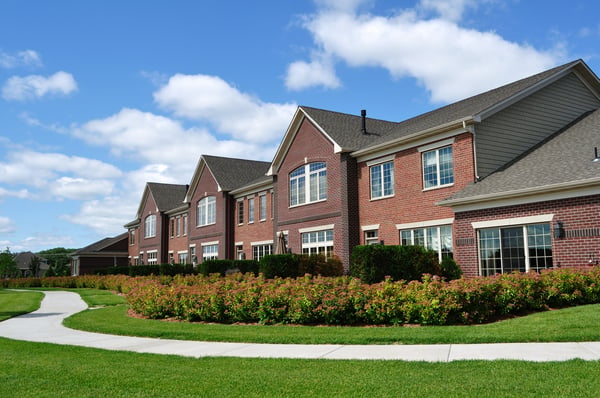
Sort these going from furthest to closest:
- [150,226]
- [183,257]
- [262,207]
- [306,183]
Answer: [150,226] < [183,257] < [262,207] < [306,183]

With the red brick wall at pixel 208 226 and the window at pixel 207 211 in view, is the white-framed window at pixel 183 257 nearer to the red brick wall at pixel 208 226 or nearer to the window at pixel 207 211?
the red brick wall at pixel 208 226

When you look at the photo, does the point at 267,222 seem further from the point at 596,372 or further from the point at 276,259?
the point at 596,372

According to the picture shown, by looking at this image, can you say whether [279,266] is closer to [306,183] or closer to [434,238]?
[434,238]

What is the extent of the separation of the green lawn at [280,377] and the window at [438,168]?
11.0 metres

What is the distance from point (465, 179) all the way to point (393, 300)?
8424 mm

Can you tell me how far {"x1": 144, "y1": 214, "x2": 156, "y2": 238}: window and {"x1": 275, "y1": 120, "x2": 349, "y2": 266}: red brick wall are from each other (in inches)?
988

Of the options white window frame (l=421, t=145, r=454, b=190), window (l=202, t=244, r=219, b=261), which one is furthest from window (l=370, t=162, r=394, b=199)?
window (l=202, t=244, r=219, b=261)

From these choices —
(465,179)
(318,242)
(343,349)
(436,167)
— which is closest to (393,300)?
(343,349)

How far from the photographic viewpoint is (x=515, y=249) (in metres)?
16.8

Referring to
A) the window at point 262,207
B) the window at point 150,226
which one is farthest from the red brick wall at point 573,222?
the window at point 150,226

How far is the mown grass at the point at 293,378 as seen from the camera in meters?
6.08

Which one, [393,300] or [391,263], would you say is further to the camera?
[391,263]

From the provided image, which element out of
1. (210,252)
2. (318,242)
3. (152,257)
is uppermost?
(318,242)

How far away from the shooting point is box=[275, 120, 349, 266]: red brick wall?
2450 cm
